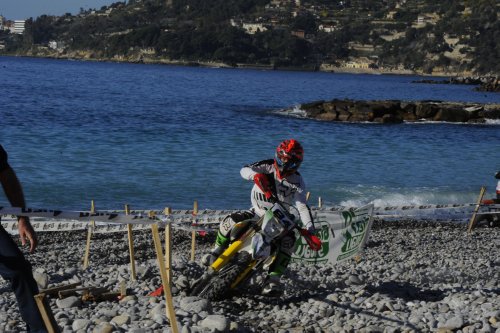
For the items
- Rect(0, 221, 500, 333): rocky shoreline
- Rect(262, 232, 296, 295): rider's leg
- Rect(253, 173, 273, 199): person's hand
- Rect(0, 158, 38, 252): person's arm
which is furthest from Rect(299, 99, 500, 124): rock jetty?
Rect(0, 158, 38, 252): person's arm

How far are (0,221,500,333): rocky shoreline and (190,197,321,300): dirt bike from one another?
19 cm

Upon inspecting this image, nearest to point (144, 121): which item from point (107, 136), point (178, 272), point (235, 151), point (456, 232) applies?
point (107, 136)

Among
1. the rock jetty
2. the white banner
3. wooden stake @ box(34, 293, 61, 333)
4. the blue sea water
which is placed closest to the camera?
wooden stake @ box(34, 293, 61, 333)

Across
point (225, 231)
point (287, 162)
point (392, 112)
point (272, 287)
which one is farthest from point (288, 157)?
point (392, 112)

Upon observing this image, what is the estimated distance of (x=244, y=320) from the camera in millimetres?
7992

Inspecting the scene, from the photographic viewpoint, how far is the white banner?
36.4 ft

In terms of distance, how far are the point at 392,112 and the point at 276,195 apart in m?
53.0

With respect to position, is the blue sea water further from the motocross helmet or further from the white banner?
the motocross helmet

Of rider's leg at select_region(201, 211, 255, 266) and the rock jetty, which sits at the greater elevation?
rider's leg at select_region(201, 211, 255, 266)

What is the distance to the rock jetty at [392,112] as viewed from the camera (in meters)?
58.4

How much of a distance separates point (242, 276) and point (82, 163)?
21.7 metres

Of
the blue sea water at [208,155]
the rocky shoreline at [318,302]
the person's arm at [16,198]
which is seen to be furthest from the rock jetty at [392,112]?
the person's arm at [16,198]

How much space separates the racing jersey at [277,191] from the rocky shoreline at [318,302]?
825mm

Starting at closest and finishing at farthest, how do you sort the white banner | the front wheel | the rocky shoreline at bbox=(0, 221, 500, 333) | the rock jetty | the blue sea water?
the rocky shoreline at bbox=(0, 221, 500, 333) → the front wheel → the white banner → the blue sea water → the rock jetty
